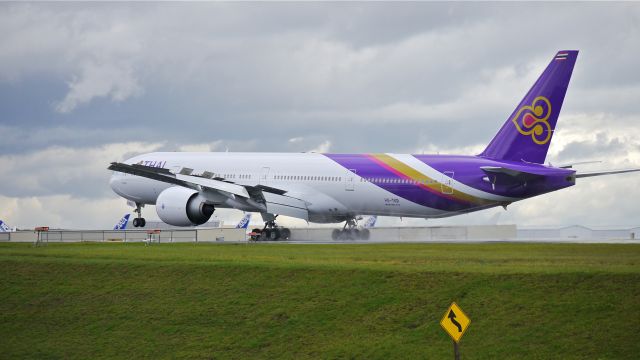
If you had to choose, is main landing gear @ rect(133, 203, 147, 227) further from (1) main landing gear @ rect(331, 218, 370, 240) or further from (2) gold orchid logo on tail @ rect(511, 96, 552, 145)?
(2) gold orchid logo on tail @ rect(511, 96, 552, 145)

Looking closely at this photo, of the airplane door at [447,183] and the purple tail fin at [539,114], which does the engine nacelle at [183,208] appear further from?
the purple tail fin at [539,114]

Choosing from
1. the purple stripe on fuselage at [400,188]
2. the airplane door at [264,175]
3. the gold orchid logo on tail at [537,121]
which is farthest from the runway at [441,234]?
the gold orchid logo on tail at [537,121]

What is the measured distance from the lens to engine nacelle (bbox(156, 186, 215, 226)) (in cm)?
5950

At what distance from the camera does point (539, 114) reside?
57.1 metres

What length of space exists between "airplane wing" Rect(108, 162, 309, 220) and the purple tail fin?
14.1 meters

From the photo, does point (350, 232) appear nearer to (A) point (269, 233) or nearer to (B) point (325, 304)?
(A) point (269, 233)

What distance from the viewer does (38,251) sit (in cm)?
5103

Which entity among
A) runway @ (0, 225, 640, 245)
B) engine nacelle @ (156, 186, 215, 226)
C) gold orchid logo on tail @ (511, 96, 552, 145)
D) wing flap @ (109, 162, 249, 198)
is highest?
gold orchid logo on tail @ (511, 96, 552, 145)

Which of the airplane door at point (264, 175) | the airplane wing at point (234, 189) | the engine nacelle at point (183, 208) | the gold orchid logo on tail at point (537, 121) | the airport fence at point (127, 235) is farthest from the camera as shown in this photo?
the airport fence at point (127, 235)

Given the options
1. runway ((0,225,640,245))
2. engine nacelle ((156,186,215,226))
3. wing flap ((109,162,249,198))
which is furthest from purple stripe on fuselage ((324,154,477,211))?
engine nacelle ((156,186,215,226))

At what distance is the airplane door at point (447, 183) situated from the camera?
58.2 m

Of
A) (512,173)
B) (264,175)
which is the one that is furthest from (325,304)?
(264,175)

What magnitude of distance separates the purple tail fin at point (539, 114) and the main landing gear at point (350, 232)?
1093 centimetres

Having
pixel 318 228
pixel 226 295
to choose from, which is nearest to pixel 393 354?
pixel 226 295
